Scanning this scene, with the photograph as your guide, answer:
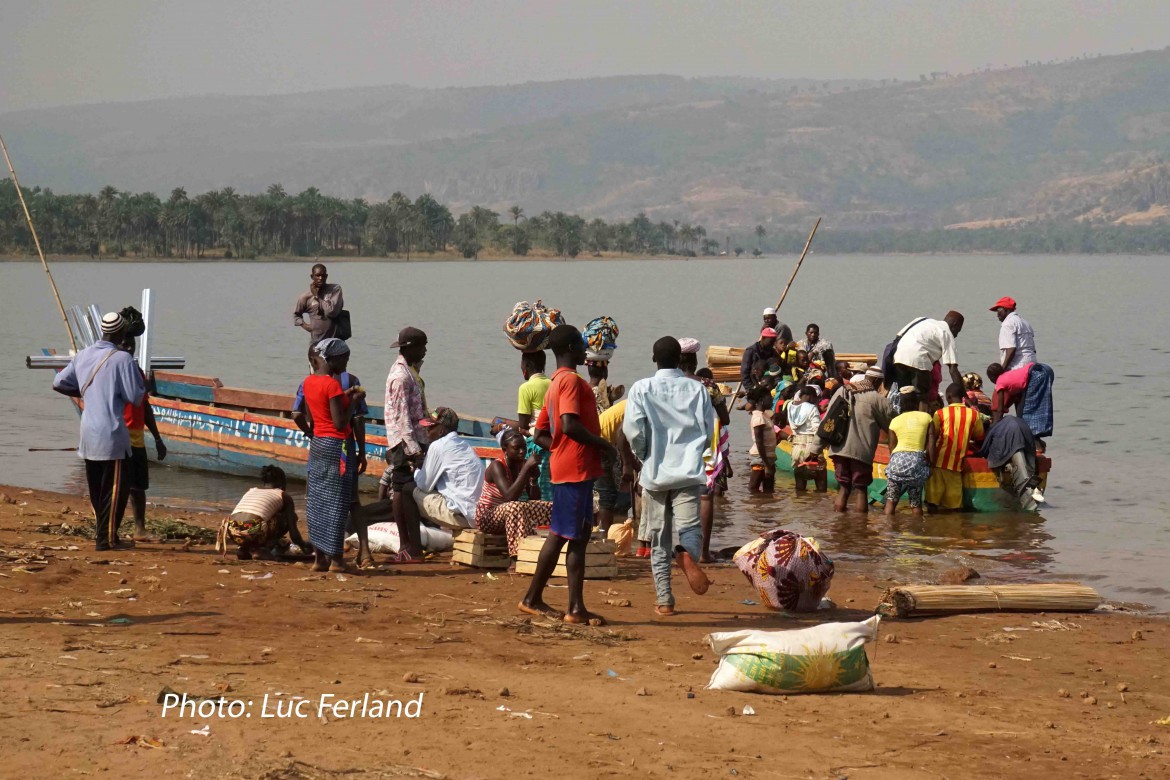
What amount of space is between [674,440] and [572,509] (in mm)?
689

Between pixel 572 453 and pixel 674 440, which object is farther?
pixel 674 440

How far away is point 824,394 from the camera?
16391 mm

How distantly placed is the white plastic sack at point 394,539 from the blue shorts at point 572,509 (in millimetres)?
2397

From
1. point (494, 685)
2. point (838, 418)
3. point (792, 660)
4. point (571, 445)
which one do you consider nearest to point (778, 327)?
point (838, 418)

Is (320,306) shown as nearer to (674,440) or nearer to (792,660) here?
(674,440)

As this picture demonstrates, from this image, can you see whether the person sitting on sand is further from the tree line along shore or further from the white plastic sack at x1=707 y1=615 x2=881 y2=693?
the tree line along shore

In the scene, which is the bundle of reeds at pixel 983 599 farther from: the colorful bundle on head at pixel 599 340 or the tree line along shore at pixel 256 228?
the tree line along shore at pixel 256 228

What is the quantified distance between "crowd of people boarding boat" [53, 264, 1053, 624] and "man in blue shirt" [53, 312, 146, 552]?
0.04ft

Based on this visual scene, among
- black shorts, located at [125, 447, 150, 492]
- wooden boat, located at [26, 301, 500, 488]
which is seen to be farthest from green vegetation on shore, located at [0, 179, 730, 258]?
black shorts, located at [125, 447, 150, 492]

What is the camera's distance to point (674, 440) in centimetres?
791

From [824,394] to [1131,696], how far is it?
31.2ft

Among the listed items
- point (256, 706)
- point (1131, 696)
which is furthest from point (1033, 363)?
point (256, 706)

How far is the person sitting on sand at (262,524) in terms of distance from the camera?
9.62 metres

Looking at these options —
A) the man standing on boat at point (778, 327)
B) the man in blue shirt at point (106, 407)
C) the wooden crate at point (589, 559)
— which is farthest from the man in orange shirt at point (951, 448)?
the man in blue shirt at point (106, 407)
